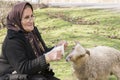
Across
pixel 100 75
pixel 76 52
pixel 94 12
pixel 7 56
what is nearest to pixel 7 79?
pixel 7 56

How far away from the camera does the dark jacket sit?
4.52 m

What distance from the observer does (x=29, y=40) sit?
4.82 meters

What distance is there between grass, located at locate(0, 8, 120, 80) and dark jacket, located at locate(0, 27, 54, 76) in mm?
3443

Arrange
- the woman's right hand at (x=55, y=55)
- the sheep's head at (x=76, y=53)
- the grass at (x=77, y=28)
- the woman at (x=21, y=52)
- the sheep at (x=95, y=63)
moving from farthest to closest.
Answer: the grass at (x=77, y=28), the sheep at (x=95, y=63), the sheep's head at (x=76, y=53), the woman at (x=21, y=52), the woman's right hand at (x=55, y=55)

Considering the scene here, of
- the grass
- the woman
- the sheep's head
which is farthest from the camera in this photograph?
A: the grass

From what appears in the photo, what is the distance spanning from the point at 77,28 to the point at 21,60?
932 cm

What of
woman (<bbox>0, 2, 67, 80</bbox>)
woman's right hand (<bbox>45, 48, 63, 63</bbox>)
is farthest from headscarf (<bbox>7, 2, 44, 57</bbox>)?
woman's right hand (<bbox>45, 48, 63, 63</bbox>)

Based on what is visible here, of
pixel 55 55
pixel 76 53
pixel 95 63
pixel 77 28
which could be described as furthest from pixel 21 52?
pixel 77 28

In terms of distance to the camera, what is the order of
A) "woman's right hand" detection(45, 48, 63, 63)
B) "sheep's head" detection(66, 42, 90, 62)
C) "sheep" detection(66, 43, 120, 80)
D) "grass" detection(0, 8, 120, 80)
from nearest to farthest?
"woman's right hand" detection(45, 48, 63, 63)
"sheep's head" detection(66, 42, 90, 62)
"sheep" detection(66, 43, 120, 80)
"grass" detection(0, 8, 120, 80)

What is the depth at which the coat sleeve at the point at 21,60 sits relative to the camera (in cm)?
451

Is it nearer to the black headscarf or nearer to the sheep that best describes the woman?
the black headscarf

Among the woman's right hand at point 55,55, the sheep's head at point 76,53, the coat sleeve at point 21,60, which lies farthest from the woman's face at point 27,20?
the sheep's head at point 76,53

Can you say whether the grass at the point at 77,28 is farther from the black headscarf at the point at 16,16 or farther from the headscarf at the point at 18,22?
the black headscarf at the point at 16,16

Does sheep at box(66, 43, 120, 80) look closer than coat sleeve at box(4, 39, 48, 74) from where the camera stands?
No
